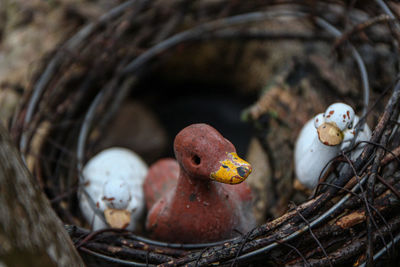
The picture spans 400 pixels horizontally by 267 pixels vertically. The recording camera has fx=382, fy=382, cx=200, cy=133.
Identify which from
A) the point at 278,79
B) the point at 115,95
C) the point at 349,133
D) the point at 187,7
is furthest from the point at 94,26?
the point at 349,133

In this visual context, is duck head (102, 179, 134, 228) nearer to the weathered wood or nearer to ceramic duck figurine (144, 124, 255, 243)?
ceramic duck figurine (144, 124, 255, 243)

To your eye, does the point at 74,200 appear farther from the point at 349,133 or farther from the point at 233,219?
the point at 349,133

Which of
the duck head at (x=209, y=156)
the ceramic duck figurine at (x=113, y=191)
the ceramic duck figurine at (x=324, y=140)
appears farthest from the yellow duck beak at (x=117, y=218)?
the ceramic duck figurine at (x=324, y=140)

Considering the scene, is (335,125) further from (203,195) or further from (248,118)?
(248,118)

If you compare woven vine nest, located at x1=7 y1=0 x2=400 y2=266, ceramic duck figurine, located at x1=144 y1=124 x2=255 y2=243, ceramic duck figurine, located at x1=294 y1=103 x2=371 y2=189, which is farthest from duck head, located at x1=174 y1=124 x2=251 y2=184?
ceramic duck figurine, located at x1=294 y1=103 x2=371 y2=189

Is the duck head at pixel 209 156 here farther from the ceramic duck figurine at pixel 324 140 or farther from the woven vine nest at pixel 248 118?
the ceramic duck figurine at pixel 324 140

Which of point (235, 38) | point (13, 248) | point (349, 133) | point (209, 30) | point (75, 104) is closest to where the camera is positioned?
point (13, 248)
